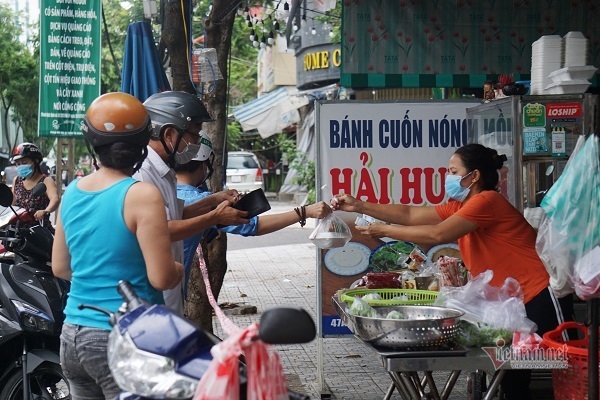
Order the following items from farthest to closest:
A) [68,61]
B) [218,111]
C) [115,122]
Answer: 1. [68,61]
2. [218,111]
3. [115,122]

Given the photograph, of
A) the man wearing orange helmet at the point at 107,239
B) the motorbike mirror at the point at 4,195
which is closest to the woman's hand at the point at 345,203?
the motorbike mirror at the point at 4,195

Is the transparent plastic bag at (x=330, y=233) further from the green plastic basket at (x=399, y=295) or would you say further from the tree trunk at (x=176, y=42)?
the tree trunk at (x=176, y=42)

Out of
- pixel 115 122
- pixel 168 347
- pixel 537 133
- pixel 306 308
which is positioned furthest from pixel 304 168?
pixel 168 347

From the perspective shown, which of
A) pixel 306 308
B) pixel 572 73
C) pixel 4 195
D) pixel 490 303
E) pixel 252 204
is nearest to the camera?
pixel 490 303

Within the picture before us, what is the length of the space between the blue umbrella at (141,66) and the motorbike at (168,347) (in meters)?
4.11

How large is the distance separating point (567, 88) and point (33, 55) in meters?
35.1

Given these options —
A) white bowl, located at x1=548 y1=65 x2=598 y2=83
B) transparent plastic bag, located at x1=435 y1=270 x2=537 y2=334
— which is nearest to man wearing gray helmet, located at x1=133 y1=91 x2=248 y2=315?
transparent plastic bag, located at x1=435 y1=270 x2=537 y2=334

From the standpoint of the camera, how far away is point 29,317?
5.25 metres

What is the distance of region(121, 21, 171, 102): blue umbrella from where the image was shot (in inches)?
267

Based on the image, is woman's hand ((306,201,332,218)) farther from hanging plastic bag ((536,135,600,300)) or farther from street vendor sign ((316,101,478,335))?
hanging plastic bag ((536,135,600,300))

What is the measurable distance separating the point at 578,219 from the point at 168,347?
1.86 metres

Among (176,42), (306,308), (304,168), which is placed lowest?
(306,308)

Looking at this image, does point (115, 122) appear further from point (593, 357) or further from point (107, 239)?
point (593, 357)

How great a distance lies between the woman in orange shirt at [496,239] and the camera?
4770mm
